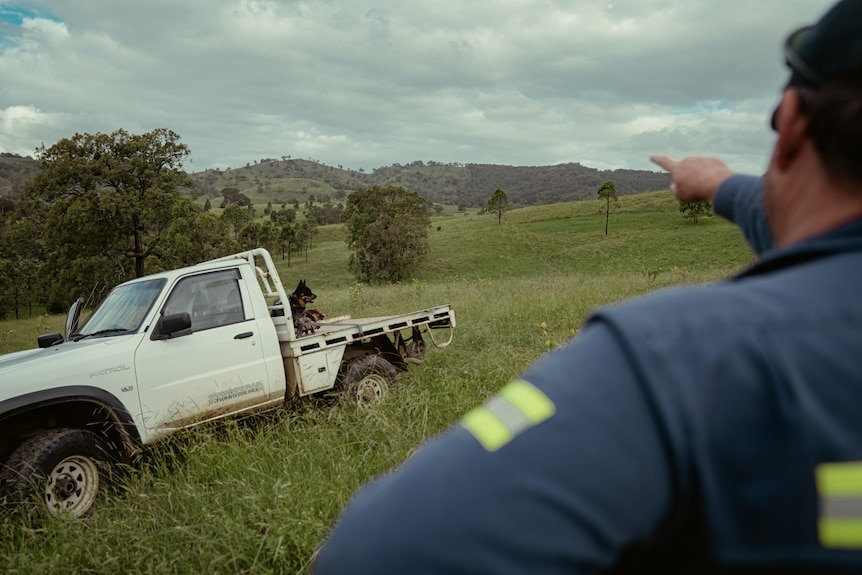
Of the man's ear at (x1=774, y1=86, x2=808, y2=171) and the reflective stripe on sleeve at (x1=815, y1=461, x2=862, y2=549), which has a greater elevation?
the man's ear at (x1=774, y1=86, x2=808, y2=171)

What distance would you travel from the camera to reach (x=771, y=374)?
656 millimetres

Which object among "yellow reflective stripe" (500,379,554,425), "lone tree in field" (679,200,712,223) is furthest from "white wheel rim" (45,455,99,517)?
"lone tree in field" (679,200,712,223)

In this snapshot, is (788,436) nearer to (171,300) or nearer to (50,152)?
(171,300)

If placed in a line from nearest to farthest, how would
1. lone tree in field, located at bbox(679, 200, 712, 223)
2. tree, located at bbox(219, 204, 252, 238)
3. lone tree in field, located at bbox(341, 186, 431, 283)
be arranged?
lone tree in field, located at bbox(341, 186, 431, 283) → lone tree in field, located at bbox(679, 200, 712, 223) → tree, located at bbox(219, 204, 252, 238)

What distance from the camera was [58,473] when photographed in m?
4.54

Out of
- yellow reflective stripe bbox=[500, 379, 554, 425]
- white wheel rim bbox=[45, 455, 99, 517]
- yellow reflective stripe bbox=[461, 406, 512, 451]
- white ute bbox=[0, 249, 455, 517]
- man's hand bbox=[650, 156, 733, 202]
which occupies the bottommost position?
white wheel rim bbox=[45, 455, 99, 517]

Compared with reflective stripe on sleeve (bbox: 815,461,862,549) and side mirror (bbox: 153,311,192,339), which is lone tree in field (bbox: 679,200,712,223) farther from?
reflective stripe on sleeve (bbox: 815,461,862,549)

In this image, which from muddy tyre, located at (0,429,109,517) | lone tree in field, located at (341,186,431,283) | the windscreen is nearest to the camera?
muddy tyre, located at (0,429,109,517)

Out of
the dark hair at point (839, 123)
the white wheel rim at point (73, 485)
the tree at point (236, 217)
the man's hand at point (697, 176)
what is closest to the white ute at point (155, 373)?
the white wheel rim at point (73, 485)

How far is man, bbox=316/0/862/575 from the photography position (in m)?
0.64

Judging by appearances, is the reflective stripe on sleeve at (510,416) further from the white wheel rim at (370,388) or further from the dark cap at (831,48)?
the white wheel rim at (370,388)

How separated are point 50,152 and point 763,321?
34016 mm

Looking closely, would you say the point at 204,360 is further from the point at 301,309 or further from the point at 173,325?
the point at 301,309

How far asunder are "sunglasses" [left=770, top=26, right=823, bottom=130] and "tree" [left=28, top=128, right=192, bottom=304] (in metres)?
31.4
